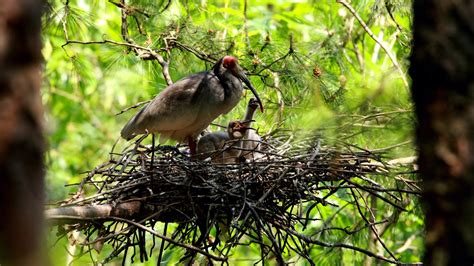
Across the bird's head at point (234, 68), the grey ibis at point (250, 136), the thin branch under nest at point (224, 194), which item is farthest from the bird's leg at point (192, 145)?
the thin branch under nest at point (224, 194)

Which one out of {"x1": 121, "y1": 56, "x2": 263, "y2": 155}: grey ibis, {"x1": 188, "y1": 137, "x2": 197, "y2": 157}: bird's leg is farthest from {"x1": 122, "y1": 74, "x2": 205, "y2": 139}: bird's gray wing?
{"x1": 188, "y1": 137, "x2": 197, "y2": 157}: bird's leg

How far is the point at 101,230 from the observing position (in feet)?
13.4

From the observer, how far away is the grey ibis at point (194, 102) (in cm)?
583

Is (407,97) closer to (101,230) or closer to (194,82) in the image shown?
(101,230)

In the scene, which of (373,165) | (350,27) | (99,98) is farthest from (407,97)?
(99,98)

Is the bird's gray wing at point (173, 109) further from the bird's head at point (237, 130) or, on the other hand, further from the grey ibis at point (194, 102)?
the bird's head at point (237, 130)
